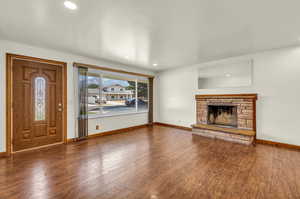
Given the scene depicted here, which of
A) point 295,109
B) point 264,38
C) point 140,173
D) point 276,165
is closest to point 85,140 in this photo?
point 140,173

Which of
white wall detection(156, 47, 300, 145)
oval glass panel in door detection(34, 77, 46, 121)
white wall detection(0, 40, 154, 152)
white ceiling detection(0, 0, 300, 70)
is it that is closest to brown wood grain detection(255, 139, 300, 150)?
white wall detection(156, 47, 300, 145)

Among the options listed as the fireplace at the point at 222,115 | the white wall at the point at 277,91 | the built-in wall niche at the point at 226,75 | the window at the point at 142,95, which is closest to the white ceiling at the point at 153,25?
the white wall at the point at 277,91

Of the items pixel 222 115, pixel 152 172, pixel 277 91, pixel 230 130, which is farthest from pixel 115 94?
pixel 277 91

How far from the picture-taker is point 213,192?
1861mm

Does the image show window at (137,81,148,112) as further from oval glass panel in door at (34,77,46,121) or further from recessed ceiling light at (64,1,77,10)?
recessed ceiling light at (64,1,77,10)

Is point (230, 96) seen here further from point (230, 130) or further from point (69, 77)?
point (69, 77)

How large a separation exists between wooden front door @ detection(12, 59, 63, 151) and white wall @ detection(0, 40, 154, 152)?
172 millimetres

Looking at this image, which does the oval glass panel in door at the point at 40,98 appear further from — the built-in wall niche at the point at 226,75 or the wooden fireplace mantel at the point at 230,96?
the built-in wall niche at the point at 226,75

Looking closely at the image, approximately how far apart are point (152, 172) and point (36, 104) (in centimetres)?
321

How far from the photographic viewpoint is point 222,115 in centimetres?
473

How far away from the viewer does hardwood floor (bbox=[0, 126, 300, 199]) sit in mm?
1854

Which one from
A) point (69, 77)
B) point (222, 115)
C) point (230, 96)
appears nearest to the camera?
point (69, 77)

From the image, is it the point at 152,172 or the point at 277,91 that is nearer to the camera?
the point at 152,172

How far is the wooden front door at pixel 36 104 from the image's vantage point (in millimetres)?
3178
